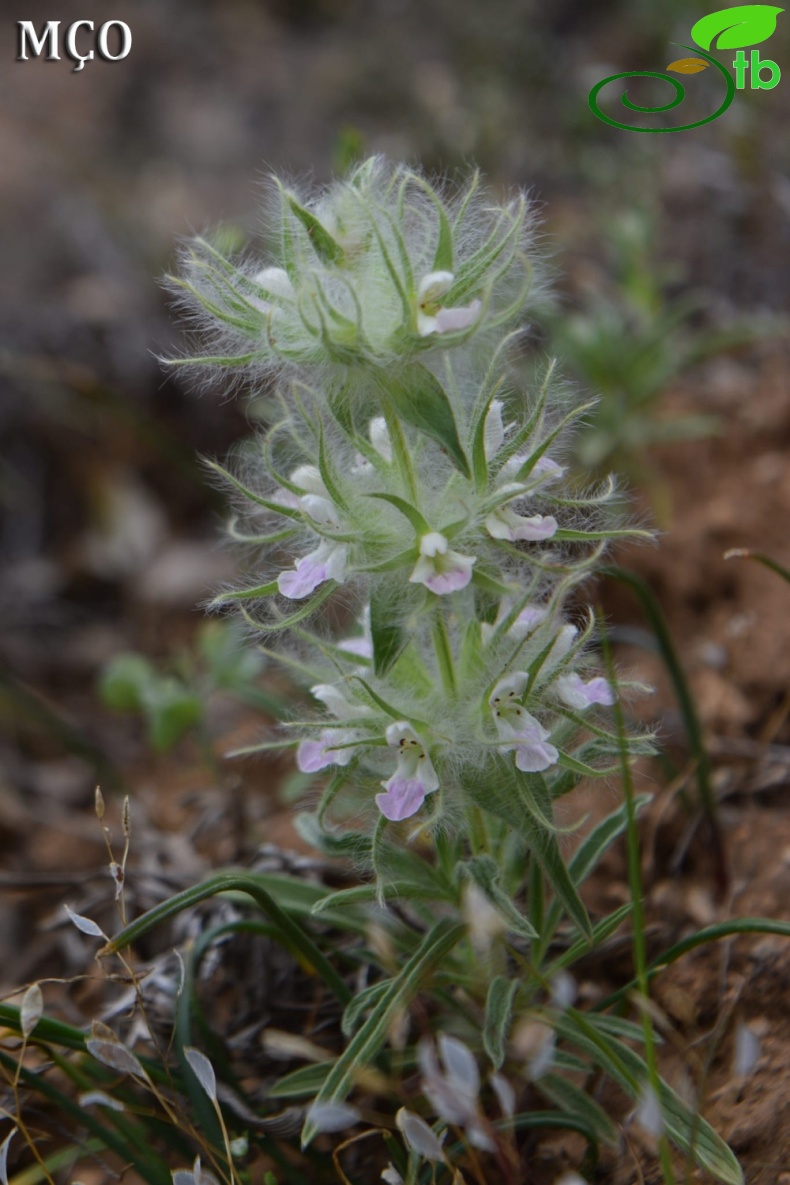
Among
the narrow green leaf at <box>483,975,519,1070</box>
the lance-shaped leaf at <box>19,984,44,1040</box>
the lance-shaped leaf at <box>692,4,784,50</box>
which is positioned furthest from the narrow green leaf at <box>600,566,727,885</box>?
the lance-shaped leaf at <box>692,4,784,50</box>

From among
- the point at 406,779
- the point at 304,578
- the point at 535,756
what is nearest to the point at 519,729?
the point at 535,756

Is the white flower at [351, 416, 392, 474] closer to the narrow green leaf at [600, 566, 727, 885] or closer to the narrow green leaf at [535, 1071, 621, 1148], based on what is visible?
the narrow green leaf at [600, 566, 727, 885]

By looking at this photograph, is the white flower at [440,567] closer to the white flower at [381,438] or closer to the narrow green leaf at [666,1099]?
the white flower at [381,438]

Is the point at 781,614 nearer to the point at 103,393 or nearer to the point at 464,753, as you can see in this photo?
the point at 464,753

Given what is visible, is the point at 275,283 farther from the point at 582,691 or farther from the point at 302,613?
the point at 582,691

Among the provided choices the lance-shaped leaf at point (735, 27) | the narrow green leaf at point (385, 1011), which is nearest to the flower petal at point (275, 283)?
the narrow green leaf at point (385, 1011)

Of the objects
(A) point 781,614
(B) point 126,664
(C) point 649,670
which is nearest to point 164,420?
(B) point 126,664

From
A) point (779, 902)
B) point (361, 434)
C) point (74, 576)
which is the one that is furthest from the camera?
point (74, 576)
